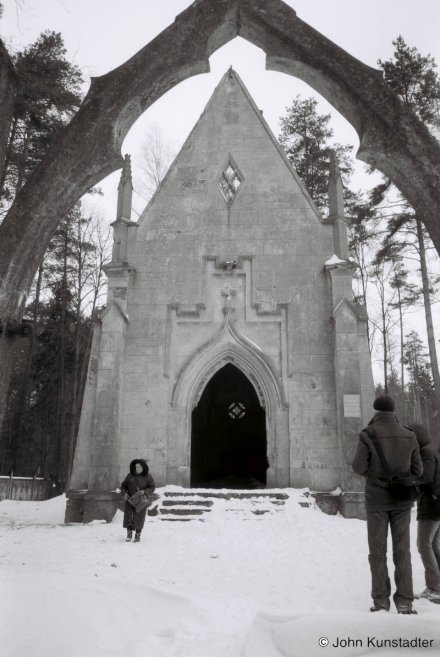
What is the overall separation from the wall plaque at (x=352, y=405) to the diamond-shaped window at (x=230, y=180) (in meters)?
6.07

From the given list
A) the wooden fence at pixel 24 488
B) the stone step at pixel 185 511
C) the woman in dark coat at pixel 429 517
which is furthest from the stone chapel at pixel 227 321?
the wooden fence at pixel 24 488

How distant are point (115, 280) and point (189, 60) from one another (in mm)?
9926

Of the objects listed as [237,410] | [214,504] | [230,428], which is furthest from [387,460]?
[230,428]

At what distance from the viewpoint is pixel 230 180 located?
14.6m

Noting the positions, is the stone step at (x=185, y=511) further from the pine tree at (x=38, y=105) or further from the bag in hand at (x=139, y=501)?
the pine tree at (x=38, y=105)

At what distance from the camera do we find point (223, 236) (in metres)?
14.1

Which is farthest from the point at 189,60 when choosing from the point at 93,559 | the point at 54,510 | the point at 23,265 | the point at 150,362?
the point at 54,510

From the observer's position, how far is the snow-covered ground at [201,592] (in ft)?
10.2

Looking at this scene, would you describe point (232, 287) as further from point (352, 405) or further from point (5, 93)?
point (5, 93)

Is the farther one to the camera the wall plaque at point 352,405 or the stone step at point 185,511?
the wall plaque at point 352,405

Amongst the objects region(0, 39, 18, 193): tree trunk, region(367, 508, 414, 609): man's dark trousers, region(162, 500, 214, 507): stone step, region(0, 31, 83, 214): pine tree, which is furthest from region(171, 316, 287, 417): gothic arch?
region(0, 39, 18, 193): tree trunk

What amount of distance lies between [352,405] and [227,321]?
3600 millimetres

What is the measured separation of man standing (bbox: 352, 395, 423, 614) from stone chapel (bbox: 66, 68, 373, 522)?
24.1 ft

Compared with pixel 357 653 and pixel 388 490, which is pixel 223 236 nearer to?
pixel 388 490
